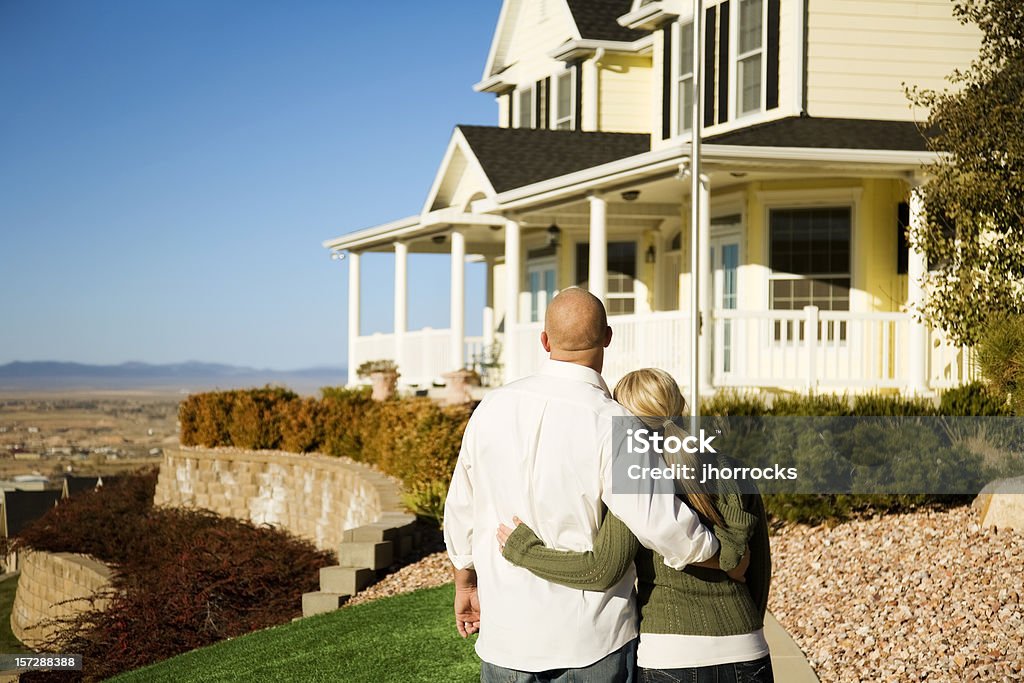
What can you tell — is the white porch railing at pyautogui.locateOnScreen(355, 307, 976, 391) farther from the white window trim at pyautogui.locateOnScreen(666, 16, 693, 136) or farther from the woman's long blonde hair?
the woman's long blonde hair

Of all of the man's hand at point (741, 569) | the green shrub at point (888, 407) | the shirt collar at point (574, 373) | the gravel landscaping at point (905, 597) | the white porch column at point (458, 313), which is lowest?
the gravel landscaping at point (905, 597)

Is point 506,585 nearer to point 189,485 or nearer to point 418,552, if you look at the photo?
point 418,552

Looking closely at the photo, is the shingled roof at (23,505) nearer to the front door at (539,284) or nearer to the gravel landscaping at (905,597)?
the front door at (539,284)

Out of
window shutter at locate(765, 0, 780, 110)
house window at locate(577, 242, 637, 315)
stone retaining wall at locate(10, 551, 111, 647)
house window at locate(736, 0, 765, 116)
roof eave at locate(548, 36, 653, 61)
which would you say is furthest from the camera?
roof eave at locate(548, 36, 653, 61)

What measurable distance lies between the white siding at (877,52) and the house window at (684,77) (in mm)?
2582

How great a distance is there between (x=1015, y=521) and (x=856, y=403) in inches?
86.4

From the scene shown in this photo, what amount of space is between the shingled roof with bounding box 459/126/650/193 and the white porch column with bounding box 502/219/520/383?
81 cm

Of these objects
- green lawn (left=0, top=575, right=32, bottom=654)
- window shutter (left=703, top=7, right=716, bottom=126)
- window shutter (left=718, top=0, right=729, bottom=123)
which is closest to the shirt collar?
window shutter (left=718, top=0, right=729, bottom=123)

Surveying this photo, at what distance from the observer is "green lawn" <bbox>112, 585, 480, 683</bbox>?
7.35m

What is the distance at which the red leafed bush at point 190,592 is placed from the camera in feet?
37.2

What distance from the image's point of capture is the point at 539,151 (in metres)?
19.5

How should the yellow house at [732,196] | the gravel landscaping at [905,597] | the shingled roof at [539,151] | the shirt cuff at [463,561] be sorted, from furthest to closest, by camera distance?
the shingled roof at [539,151] < the yellow house at [732,196] < the gravel landscaping at [905,597] < the shirt cuff at [463,561]

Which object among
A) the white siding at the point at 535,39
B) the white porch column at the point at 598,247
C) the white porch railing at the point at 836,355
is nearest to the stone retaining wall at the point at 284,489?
the white porch column at the point at 598,247

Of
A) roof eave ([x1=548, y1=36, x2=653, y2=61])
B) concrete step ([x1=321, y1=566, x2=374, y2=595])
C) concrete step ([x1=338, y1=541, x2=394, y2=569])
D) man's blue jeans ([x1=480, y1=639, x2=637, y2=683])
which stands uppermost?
roof eave ([x1=548, y1=36, x2=653, y2=61])
